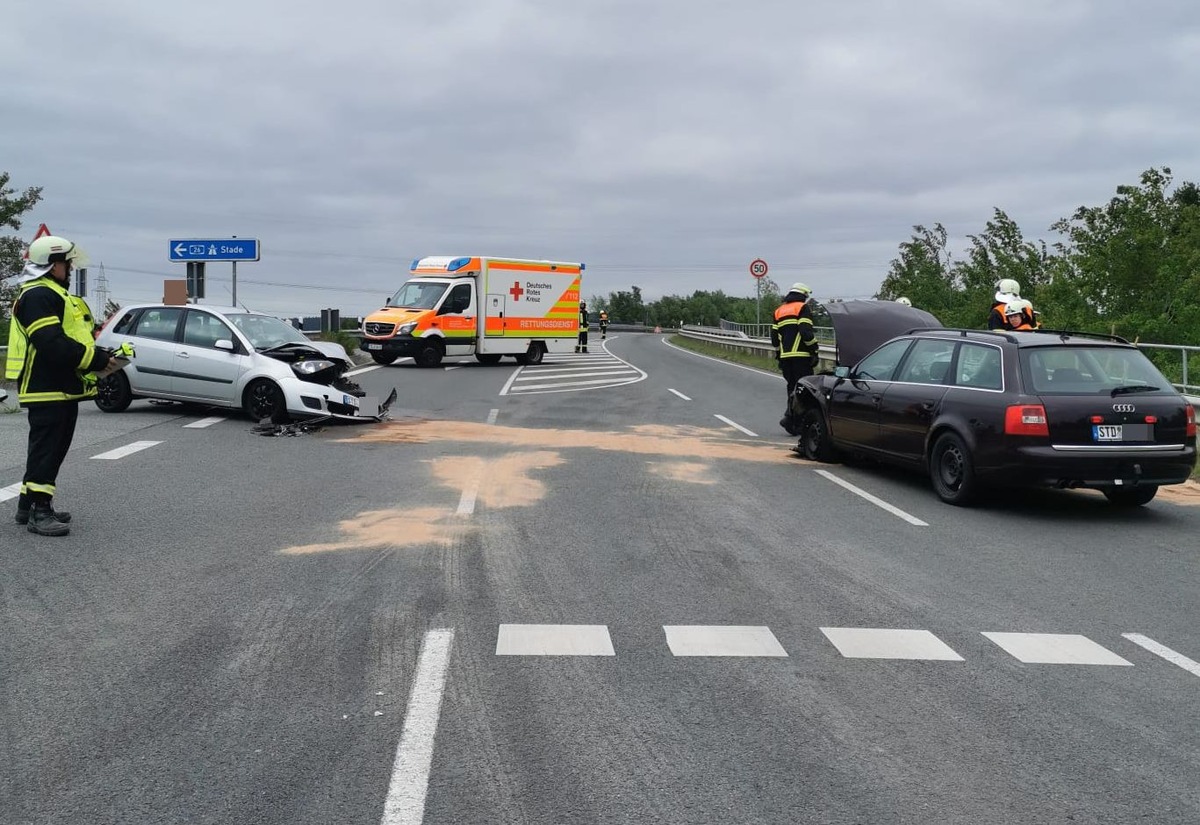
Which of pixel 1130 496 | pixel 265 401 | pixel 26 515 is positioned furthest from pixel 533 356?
pixel 26 515

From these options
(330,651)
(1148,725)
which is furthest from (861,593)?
(330,651)

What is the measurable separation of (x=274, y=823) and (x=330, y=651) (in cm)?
169

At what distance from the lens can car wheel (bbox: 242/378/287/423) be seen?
47.5ft

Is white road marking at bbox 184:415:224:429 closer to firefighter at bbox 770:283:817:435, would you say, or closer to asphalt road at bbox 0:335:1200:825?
asphalt road at bbox 0:335:1200:825

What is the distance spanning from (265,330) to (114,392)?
2232 millimetres

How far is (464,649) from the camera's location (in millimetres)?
5090

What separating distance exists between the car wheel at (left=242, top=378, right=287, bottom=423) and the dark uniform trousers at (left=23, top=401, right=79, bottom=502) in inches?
274

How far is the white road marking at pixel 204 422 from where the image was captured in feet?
46.4

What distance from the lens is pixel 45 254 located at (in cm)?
734

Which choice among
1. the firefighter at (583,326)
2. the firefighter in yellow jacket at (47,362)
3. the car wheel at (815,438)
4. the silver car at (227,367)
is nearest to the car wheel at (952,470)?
the car wheel at (815,438)

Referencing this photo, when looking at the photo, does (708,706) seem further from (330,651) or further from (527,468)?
(527,468)

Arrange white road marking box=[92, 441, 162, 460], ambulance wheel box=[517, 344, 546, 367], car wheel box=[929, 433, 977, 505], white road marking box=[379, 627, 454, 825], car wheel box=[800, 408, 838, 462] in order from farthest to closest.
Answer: ambulance wheel box=[517, 344, 546, 367]
car wheel box=[800, 408, 838, 462]
white road marking box=[92, 441, 162, 460]
car wheel box=[929, 433, 977, 505]
white road marking box=[379, 627, 454, 825]

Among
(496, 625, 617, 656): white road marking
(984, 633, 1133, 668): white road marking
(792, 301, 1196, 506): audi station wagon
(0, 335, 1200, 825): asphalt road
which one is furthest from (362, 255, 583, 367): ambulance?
(984, 633, 1133, 668): white road marking

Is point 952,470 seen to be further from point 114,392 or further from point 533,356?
point 533,356
